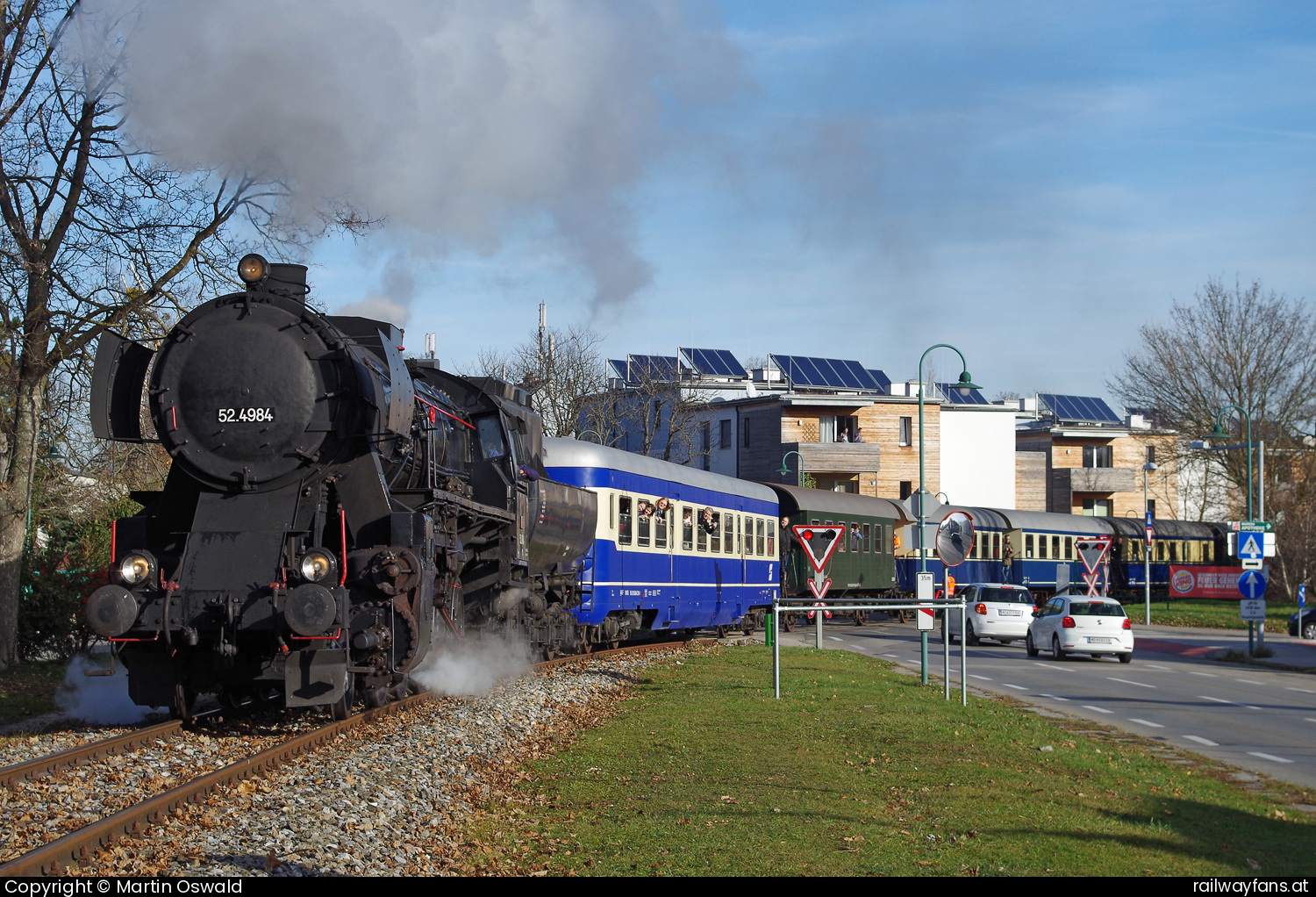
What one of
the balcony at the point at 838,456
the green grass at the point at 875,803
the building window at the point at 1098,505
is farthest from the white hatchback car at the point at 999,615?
the building window at the point at 1098,505

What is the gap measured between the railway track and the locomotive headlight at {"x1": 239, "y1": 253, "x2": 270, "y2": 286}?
4123mm

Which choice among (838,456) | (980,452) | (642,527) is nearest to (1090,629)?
(642,527)

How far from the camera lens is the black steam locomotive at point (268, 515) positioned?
10406 mm

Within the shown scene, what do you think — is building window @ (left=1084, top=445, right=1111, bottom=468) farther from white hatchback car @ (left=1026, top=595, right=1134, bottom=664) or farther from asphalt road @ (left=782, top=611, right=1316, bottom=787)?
white hatchback car @ (left=1026, top=595, right=1134, bottom=664)

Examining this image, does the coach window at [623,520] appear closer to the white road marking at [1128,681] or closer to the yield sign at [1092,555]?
the white road marking at [1128,681]

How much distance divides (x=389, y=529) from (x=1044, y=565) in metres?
39.0

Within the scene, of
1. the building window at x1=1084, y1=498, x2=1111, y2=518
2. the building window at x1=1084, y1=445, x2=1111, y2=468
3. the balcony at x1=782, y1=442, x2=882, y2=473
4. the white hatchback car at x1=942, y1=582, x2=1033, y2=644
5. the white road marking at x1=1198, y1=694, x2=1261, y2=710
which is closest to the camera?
the white road marking at x1=1198, y1=694, x2=1261, y2=710

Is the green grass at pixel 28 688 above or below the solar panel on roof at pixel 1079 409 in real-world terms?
below

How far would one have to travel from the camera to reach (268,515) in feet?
35.5

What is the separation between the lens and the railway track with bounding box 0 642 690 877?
637 centimetres

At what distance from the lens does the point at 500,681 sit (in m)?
16.1

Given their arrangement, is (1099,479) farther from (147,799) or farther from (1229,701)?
(147,799)

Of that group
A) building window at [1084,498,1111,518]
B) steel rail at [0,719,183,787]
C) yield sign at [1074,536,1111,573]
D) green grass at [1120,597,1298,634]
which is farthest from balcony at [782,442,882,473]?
steel rail at [0,719,183,787]

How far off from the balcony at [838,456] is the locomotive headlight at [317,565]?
48.3 metres
